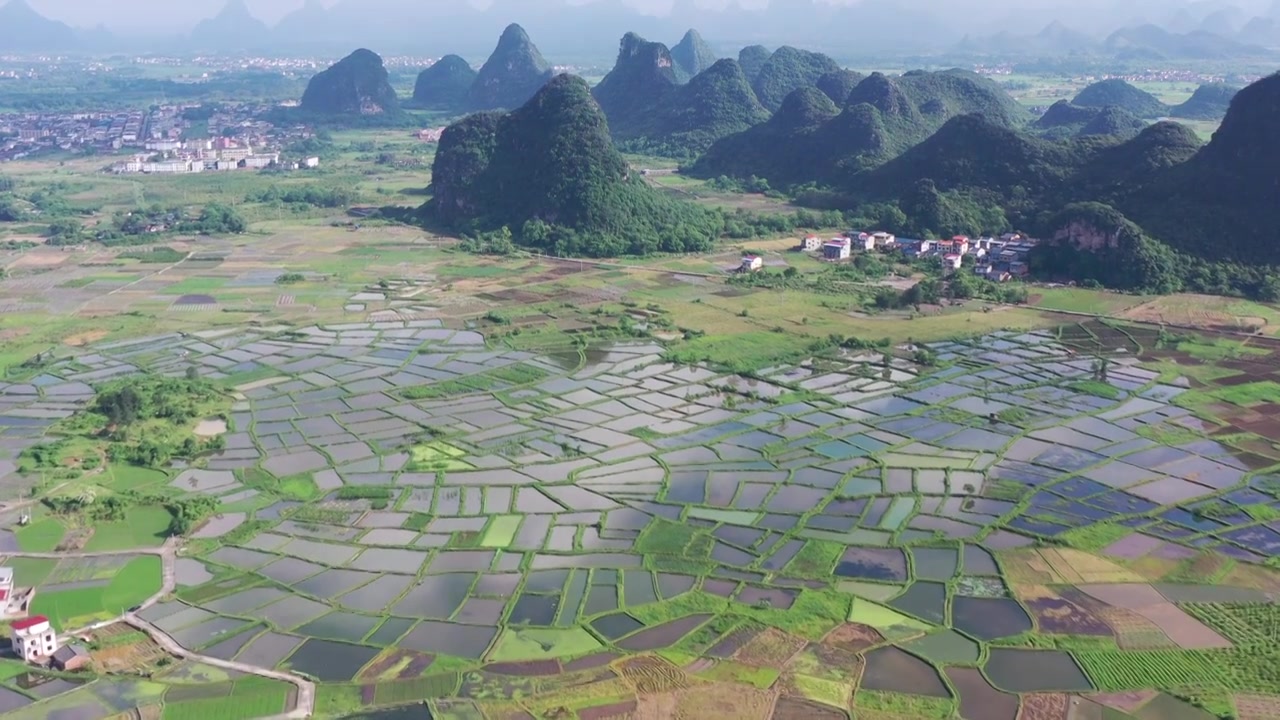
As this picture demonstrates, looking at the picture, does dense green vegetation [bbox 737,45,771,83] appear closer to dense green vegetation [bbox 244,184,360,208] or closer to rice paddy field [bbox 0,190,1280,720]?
dense green vegetation [bbox 244,184,360,208]

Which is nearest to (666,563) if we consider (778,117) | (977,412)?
(977,412)

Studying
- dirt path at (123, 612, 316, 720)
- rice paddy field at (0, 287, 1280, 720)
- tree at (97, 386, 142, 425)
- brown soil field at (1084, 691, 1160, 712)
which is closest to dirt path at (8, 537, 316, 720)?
dirt path at (123, 612, 316, 720)

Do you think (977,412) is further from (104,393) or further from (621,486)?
(104,393)

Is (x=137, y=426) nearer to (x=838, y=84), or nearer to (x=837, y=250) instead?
(x=837, y=250)

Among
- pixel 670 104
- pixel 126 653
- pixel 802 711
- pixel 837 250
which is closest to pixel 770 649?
pixel 802 711

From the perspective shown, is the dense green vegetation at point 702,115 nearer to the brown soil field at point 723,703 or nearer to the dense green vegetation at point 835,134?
the dense green vegetation at point 835,134
